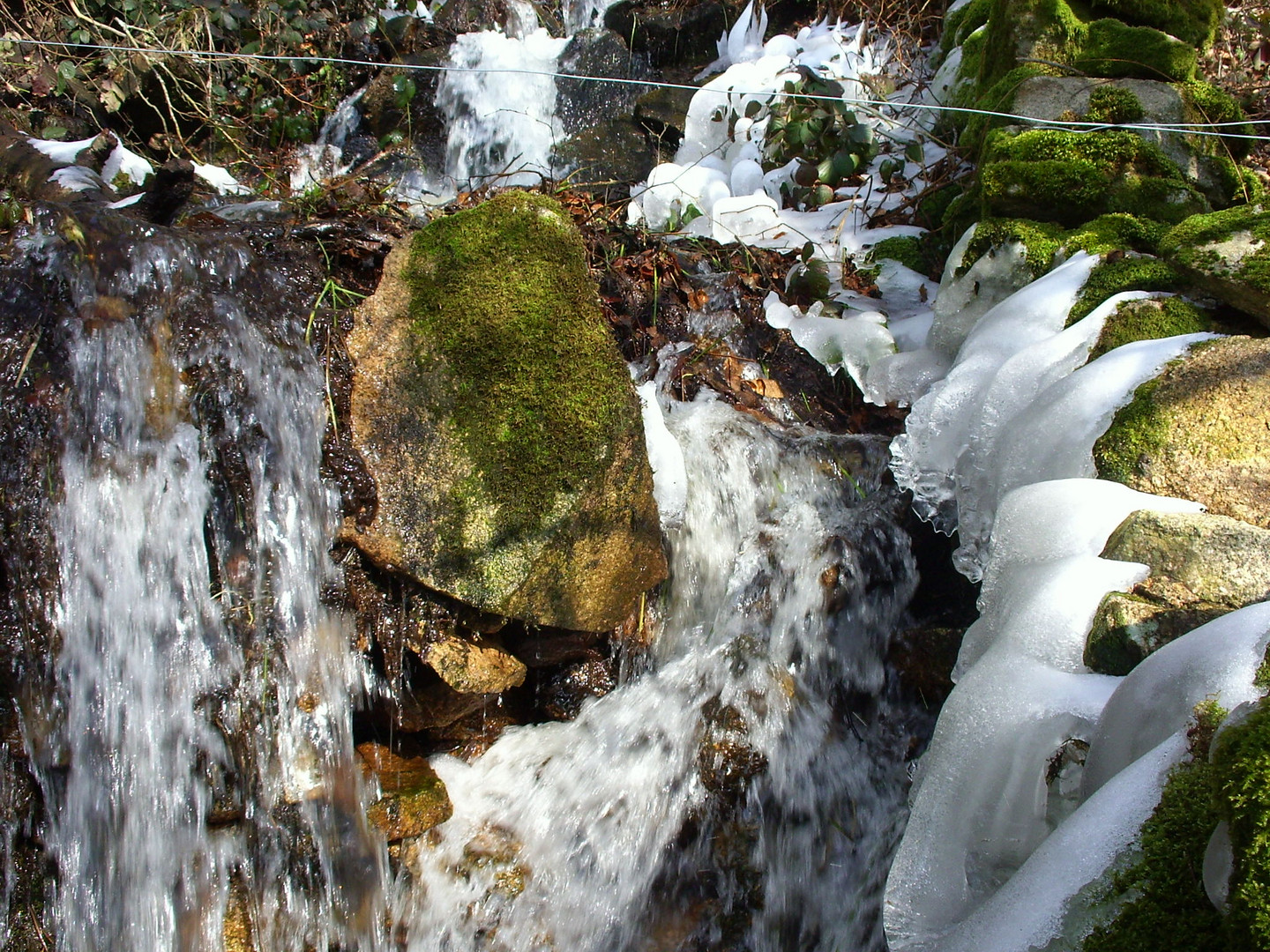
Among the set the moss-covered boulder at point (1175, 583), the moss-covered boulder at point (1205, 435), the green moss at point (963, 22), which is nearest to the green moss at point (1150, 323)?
the moss-covered boulder at point (1205, 435)

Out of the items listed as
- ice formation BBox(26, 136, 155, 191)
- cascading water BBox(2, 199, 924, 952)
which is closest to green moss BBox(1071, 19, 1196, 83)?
cascading water BBox(2, 199, 924, 952)

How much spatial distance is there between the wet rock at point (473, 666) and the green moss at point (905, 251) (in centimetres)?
266

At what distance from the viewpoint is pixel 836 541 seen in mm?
3154

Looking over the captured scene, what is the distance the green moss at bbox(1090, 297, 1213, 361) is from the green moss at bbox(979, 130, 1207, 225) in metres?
0.76

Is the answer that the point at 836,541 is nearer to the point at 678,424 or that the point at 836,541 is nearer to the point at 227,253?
the point at 678,424

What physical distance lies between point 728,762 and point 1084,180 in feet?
8.47

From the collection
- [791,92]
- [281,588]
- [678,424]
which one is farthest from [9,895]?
[791,92]

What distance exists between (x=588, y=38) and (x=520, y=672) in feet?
18.5

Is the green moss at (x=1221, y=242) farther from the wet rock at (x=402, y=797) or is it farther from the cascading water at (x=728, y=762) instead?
the wet rock at (x=402, y=797)

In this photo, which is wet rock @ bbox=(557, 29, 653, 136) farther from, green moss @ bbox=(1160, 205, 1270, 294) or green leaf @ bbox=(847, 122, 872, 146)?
green moss @ bbox=(1160, 205, 1270, 294)

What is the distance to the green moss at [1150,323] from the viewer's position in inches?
95.8

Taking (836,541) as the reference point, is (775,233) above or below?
above

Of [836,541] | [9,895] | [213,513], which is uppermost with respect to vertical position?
[213,513]

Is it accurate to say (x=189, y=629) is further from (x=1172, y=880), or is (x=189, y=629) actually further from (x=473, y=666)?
(x=1172, y=880)
